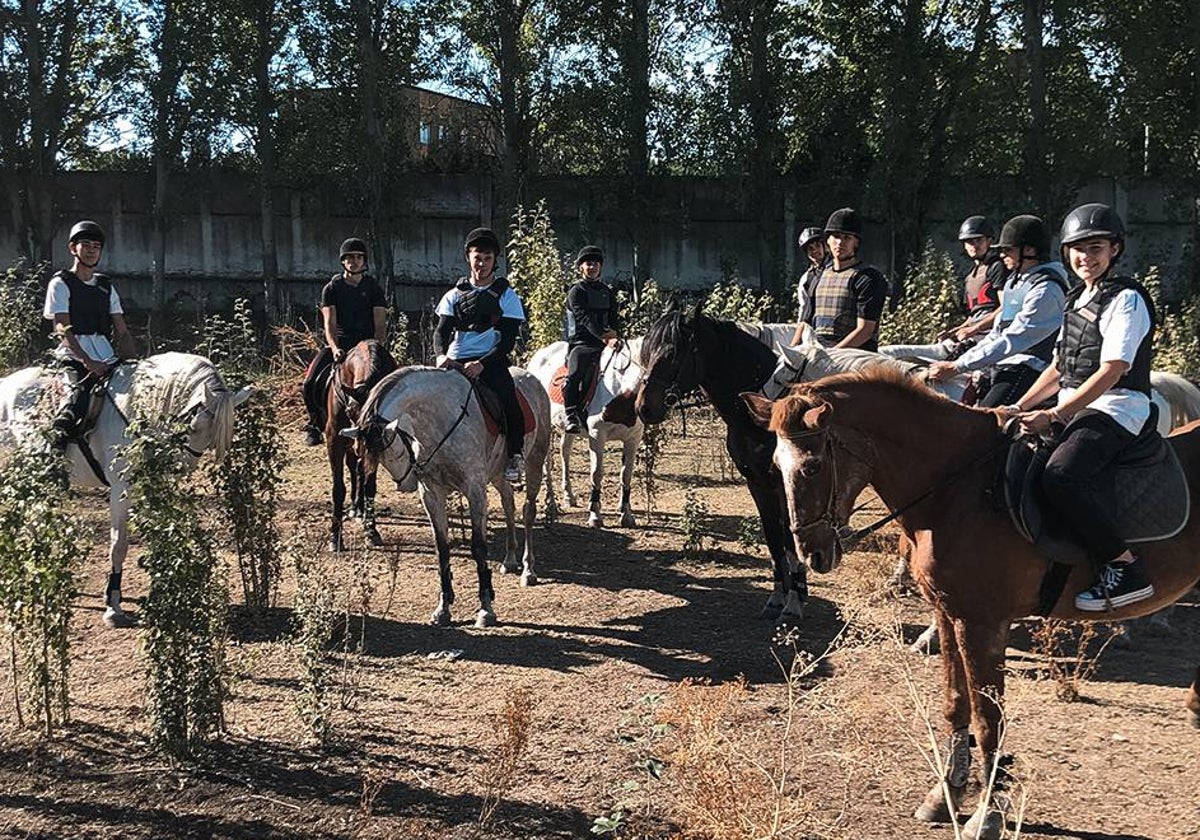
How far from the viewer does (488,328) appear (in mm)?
7996

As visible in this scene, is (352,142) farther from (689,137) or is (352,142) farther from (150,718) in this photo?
(150,718)

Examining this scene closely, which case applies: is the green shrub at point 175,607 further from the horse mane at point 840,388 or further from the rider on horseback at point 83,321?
the horse mane at point 840,388

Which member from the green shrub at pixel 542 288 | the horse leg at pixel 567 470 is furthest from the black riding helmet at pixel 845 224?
the green shrub at pixel 542 288

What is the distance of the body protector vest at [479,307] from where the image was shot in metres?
7.93

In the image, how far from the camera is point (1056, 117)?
20.4 meters

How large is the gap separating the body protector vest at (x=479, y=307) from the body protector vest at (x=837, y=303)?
8.42ft

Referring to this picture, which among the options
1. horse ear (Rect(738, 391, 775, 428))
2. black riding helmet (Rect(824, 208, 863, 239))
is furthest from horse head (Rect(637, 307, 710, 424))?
horse ear (Rect(738, 391, 775, 428))

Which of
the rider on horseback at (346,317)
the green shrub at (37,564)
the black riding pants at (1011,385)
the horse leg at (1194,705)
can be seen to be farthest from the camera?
the rider on horseback at (346,317)

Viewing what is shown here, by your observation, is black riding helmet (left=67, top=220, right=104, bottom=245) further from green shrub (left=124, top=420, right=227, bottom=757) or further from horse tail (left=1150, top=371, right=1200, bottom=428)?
horse tail (left=1150, top=371, right=1200, bottom=428)

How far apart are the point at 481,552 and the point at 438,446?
821mm

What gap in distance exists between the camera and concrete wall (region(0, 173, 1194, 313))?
73.0 feet

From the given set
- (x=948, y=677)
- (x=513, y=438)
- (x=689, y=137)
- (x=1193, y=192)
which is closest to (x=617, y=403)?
(x=513, y=438)

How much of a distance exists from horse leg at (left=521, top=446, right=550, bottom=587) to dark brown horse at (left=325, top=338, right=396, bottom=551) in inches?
51.7

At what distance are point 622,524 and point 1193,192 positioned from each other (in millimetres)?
17214
